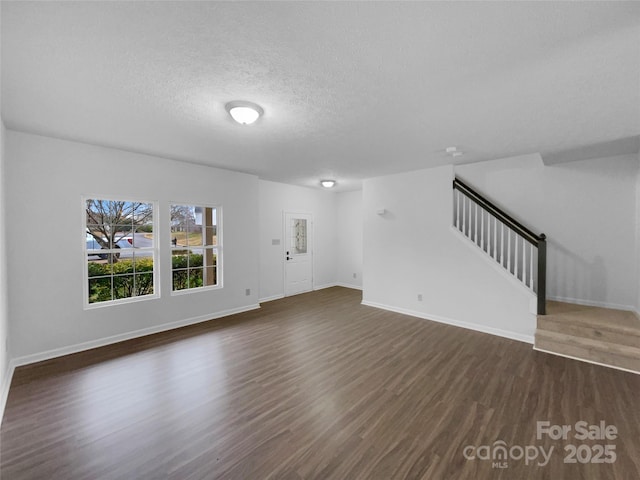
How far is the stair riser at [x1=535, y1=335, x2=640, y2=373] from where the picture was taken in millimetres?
3154

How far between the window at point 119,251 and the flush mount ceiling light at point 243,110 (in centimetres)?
→ 269

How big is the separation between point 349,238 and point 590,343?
5360 millimetres

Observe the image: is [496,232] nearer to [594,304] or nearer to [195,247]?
[594,304]

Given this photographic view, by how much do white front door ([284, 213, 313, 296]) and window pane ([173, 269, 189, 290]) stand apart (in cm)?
258

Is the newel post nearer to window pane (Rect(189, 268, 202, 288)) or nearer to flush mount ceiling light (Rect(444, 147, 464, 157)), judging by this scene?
flush mount ceiling light (Rect(444, 147, 464, 157))

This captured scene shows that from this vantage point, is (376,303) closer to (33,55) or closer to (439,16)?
(439,16)

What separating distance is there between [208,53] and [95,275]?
368 cm

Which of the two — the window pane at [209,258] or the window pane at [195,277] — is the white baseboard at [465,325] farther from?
the window pane at [195,277]

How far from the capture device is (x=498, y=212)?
175 inches

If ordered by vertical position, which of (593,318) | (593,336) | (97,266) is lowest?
(593,336)

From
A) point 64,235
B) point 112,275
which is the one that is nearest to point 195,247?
point 112,275

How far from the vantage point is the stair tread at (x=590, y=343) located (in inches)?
126

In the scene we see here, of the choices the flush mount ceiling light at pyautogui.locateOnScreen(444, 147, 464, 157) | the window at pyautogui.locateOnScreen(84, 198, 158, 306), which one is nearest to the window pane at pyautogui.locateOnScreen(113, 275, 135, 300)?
the window at pyautogui.locateOnScreen(84, 198, 158, 306)

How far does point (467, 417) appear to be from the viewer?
2.34m
